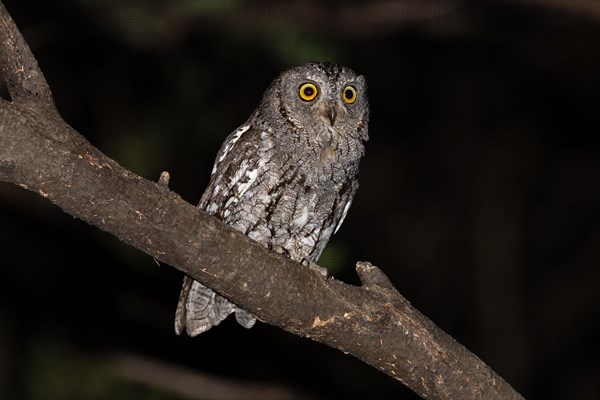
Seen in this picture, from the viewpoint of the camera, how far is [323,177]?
3.58 meters

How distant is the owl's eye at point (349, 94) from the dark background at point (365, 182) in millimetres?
722

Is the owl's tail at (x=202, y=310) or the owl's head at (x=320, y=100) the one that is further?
the owl's tail at (x=202, y=310)

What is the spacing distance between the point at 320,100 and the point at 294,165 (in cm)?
38

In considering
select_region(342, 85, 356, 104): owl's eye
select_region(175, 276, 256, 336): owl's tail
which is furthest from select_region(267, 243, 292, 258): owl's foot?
select_region(342, 85, 356, 104): owl's eye

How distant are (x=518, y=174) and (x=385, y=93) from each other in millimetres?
1580

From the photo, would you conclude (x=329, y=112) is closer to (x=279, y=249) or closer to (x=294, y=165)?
(x=294, y=165)

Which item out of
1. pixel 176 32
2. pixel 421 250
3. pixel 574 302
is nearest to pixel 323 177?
pixel 176 32

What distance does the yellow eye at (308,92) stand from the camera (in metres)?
3.71

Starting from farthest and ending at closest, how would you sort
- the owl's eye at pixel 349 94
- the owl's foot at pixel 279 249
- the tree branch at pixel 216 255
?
the owl's eye at pixel 349 94, the owl's foot at pixel 279 249, the tree branch at pixel 216 255

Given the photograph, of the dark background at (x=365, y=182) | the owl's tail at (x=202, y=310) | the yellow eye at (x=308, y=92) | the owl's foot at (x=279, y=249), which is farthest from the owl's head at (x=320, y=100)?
the owl's tail at (x=202, y=310)

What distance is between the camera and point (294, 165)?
352cm

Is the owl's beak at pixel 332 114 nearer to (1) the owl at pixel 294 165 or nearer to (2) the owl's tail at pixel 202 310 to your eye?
(1) the owl at pixel 294 165

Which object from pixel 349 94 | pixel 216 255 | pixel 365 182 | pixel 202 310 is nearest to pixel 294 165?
pixel 349 94

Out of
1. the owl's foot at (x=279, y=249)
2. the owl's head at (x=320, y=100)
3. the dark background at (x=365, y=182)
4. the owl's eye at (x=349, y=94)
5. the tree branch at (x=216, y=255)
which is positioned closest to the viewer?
the tree branch at (x=216, y=255)
